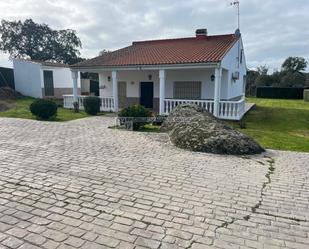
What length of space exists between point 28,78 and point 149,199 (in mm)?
24441

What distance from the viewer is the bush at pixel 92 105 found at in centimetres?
1664

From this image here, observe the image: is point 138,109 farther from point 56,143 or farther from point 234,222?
point 234,222

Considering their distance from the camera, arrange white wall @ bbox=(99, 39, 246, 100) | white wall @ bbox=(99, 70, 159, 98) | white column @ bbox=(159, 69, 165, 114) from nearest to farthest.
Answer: white column @ bbox=(159, 69, 165, 114) < white wall @ bbox=(99, 39, 246, 100) < white wall @ bbox=(99, 70, 159, 98)

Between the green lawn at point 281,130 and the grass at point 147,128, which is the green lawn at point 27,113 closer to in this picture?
the grass at point 147,128

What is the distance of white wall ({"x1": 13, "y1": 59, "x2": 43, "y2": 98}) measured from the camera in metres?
24.0

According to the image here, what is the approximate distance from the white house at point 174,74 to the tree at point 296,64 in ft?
148

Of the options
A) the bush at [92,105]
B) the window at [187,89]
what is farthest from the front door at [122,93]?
the window at [187,89]

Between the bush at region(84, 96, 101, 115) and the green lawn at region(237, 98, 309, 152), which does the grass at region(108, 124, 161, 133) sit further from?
the bush at region(84, 96, 101, 115)

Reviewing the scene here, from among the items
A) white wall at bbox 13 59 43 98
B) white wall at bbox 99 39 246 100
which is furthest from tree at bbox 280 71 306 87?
white wall at bbox 13 59 43 98

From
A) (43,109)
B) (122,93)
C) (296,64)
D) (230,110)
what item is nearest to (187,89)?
(230,110)

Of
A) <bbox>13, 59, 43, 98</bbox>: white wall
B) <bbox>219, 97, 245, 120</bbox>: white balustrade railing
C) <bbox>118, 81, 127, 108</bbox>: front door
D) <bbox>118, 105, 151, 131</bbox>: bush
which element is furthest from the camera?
<bbox>13, 59, 43, 98</bbox>: white wall

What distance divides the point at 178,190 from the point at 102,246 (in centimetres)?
202

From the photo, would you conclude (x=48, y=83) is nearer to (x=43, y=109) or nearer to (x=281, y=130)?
(x=43, y=109)

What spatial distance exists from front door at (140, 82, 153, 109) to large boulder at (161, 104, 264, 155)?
32.2ft
